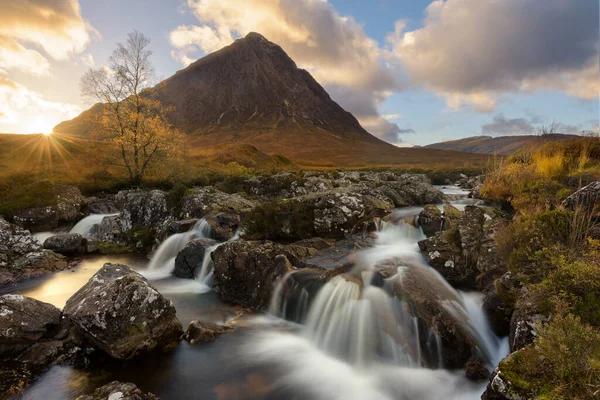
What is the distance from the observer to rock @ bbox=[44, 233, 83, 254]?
16312mm

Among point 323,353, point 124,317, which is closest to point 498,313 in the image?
point 323,353

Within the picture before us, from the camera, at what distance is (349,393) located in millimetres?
6617

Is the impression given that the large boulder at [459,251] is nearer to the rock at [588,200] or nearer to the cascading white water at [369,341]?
the cascading white water at [369,341]

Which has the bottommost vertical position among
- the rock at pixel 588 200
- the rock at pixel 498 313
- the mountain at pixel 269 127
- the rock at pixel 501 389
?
the rock at pixel 498 313

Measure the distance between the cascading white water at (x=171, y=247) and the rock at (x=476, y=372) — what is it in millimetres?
12593

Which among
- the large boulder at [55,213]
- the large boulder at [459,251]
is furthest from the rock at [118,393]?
the large boulder at [55,213]

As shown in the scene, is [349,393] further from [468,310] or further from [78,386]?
[78,386]

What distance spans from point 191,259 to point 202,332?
571 cm

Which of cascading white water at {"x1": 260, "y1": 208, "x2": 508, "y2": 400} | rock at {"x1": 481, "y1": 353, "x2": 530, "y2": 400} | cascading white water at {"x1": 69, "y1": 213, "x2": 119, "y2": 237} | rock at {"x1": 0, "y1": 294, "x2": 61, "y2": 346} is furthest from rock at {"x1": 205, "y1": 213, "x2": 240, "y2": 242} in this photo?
rock at {"x1": 481, "y1": 353, "x2": 530, "y2": 400}

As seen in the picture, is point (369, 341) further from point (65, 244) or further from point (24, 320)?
point (65, 244)

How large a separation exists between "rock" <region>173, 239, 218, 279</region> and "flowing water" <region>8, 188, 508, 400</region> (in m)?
2.95

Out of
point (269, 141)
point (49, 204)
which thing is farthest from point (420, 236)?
point (269, 141)

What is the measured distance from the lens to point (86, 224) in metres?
20.6

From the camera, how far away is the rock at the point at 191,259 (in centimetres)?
1354
